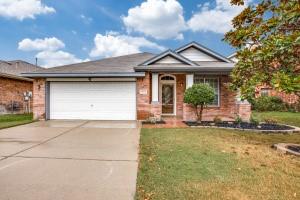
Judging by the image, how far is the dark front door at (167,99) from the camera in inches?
598

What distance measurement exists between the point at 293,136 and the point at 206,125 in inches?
144

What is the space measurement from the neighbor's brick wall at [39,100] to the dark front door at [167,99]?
7.49 m

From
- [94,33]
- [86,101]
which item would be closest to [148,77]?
[86,101]

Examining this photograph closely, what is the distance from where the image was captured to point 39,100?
13531mm

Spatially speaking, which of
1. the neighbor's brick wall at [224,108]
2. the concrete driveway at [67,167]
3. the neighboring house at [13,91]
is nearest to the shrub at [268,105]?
the neighbor's brick wall at [224,108]

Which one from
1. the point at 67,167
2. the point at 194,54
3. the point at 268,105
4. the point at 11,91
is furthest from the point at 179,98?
the point at 11,91

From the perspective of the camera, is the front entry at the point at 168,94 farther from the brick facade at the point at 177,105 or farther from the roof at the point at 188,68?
the roof at the point at 188,68

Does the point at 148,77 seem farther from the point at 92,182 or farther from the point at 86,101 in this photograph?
the point at 92,182

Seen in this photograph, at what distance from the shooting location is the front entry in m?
15.1

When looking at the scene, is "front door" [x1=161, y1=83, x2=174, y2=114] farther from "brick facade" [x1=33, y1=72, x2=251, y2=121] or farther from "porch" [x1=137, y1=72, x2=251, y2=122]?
"brick facade" [x1=33, y1=72, x2=251, y2=121]

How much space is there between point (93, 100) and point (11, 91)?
835 cm

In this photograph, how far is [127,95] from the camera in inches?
530

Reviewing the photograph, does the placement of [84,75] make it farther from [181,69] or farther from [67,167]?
[67,167]

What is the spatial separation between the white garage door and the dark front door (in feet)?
8.76
